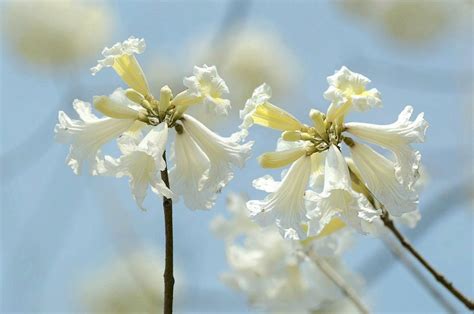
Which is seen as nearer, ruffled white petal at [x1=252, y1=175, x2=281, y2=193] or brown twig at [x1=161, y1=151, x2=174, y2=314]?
brown twig at [x1=161, y1=151, x2=174, y2=314]

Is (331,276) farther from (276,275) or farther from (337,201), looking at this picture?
(337,201)

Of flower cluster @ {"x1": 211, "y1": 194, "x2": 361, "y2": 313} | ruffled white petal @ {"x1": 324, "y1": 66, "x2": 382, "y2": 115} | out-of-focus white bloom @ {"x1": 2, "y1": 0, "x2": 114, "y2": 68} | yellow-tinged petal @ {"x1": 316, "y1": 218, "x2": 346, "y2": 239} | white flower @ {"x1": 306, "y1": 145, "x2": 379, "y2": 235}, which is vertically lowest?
white flower @ {"x1": 306, "y1": 145, "x2": 379, "y2": 235}

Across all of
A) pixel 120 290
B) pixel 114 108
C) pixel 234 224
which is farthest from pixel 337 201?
pixel 120 290

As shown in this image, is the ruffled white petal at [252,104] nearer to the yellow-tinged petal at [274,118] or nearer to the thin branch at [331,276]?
the yellow-tinged petal at [274,118]

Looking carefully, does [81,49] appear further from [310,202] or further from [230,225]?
[310,202]

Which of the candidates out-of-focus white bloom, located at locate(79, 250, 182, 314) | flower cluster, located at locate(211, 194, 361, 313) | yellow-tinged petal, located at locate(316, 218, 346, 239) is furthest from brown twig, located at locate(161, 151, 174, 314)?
out-of-focus white bloom, located at locate(79, 250, 182, 314)

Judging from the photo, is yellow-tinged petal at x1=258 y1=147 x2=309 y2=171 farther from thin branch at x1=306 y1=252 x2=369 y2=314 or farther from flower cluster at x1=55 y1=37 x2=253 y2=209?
thin branch at x1=306 y1=252 x2=369 y2=314

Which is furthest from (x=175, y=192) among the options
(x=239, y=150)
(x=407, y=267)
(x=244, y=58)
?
(x=244, y=58)

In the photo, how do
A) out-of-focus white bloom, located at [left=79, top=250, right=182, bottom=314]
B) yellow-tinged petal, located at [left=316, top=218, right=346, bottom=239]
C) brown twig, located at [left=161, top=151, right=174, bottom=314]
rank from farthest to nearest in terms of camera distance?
out-of-focus white bloom, located at [left=79, top=250, right=182, bottom=314], yellow-tinged petal, located at [left=316, top=218, right=346, bottom=239], brown twig, located at [left=161, top=151, right=174, bottom=314]

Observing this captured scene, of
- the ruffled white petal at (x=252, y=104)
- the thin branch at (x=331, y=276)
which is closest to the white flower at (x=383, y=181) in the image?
the ruffled white petal at (x=252, y=104)
